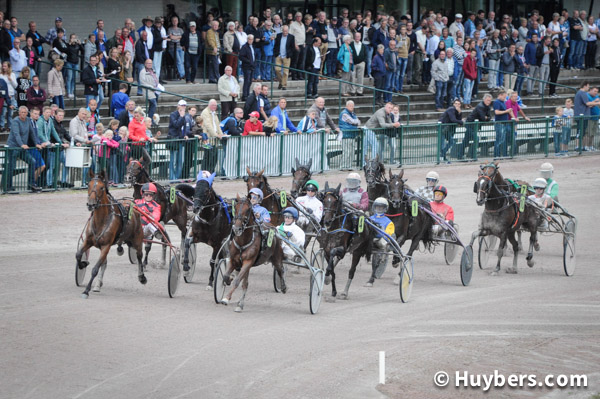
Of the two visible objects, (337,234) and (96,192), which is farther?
(337,234)

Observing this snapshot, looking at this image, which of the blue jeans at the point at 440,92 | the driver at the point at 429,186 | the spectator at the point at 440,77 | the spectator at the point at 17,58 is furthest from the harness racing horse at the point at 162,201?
the blue jeans at the point at 440,92

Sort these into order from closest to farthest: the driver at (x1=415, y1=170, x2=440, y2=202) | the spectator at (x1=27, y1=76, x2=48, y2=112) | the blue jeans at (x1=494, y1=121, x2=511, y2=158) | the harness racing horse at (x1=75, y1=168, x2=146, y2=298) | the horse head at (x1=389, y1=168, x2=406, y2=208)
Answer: the harness racing horse at (x1=75, y1=168, x2=146, y2=298)
the horse head at (x1=389, y1=168, x2=406, y2=208)
the driver at (x1=415, y1=170, x2=440, y2=202)
the spectator at (x1=27, y1=76, x2=48, y2=112)
the blue jeans at (x1=494, y1=121, x2=511, y2=158)

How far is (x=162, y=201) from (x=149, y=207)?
0.61 meters

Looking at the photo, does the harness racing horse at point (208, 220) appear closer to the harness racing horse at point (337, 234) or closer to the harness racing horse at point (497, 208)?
the harness racing horse at point (337, 234)

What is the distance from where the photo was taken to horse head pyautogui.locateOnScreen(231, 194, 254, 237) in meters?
14.0

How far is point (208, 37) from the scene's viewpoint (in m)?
28.2

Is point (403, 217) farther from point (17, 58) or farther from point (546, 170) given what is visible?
point (17, 58)

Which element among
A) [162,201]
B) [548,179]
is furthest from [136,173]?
[548,179]

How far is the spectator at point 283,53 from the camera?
95.8 ft

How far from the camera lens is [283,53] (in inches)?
1159

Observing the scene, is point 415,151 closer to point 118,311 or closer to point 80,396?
point 118,311

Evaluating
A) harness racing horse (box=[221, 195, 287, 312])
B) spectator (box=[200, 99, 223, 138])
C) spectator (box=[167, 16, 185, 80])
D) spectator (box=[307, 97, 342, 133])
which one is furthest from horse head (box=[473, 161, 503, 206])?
spectator (box=[167, 16, 185, 80])

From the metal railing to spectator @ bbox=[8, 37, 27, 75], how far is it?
3.71m

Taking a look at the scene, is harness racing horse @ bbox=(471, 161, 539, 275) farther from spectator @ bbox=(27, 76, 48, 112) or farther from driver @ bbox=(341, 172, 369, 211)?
spectator @ bbox=(27, 76, 48, 112)
